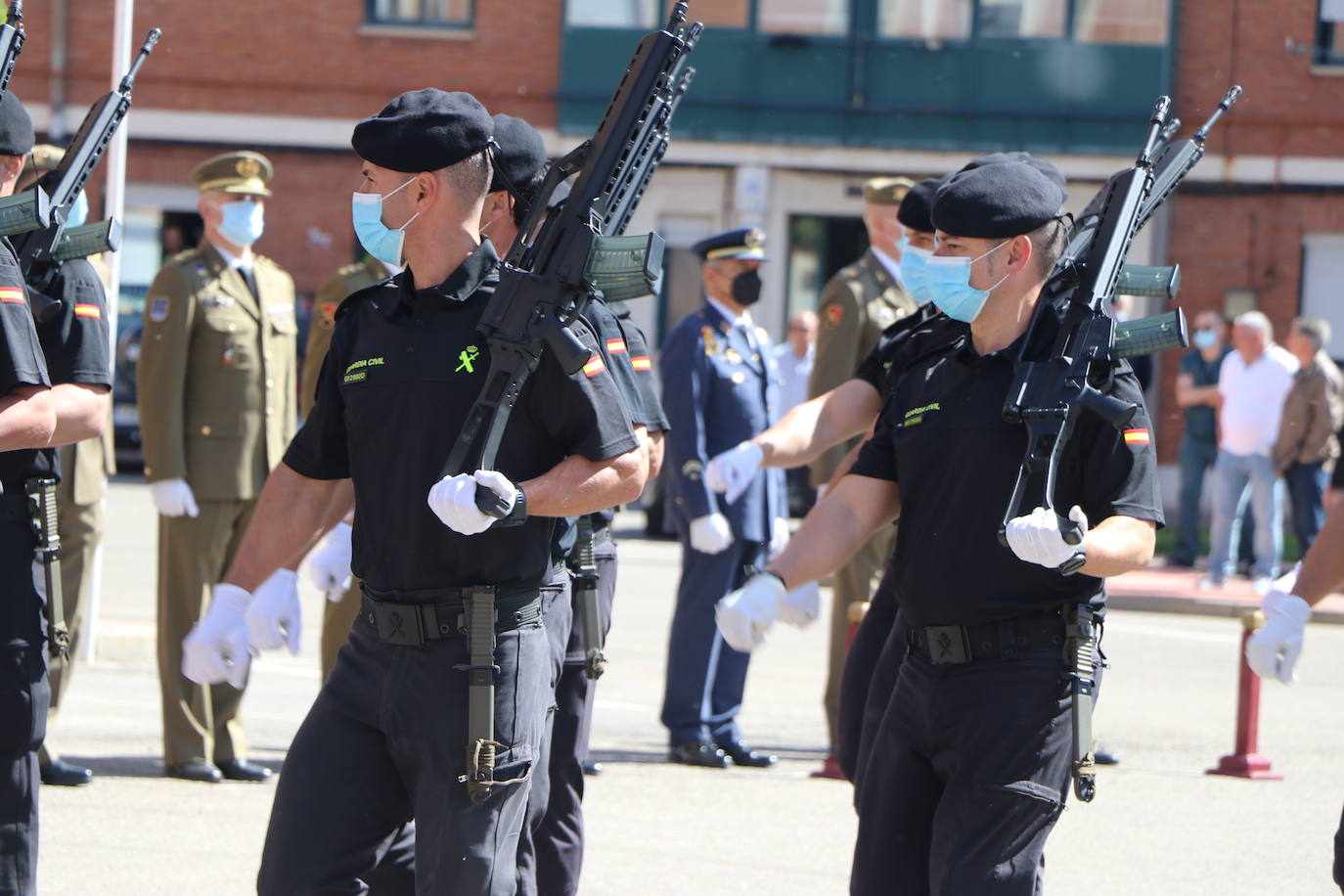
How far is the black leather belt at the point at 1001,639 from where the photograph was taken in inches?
168

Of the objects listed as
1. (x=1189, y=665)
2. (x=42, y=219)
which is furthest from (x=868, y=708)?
(x=1189, y=665)

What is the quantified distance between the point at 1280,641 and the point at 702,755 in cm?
385

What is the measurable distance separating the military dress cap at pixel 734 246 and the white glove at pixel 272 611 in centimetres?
409

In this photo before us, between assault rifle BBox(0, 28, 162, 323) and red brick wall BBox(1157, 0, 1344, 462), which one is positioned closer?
assault rifle BBox(0, 28, 162, 323)

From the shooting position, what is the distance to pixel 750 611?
4500mm

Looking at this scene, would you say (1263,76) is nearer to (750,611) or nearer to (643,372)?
(643,372)

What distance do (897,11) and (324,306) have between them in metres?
17.3

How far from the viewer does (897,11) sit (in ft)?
78.0

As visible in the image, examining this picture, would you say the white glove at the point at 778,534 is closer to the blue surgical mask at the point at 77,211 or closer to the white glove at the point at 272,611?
the blue surgical mask at the point at 77,211

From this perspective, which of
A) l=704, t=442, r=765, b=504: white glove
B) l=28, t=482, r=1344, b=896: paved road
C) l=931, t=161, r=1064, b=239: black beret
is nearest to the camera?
l=931, t=161, r=1064, b=239: black beret

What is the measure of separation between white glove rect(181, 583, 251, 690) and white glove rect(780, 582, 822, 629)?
1.25 meters

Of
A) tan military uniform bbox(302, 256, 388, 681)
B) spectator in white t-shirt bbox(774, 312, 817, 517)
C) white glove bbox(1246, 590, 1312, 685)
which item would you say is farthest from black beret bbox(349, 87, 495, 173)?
spectator in white t-shirt bbox(774, 312, 817, 517)

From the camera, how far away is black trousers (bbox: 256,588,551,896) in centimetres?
406

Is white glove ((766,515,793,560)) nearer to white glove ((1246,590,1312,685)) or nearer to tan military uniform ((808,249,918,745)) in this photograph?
tan military uniform ((808,249,918,745))
